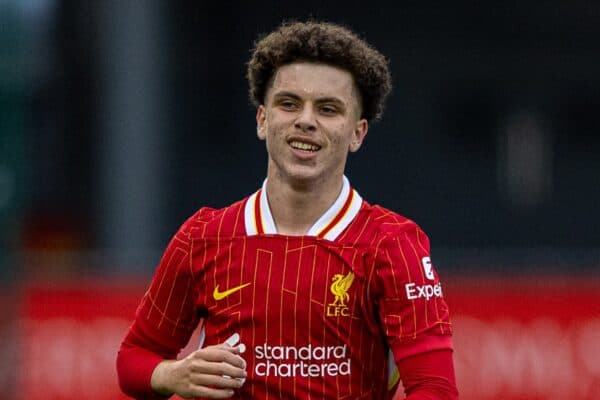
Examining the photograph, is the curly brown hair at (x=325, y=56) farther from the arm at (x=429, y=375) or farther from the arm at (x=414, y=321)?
the arm at (x=429, y=375)

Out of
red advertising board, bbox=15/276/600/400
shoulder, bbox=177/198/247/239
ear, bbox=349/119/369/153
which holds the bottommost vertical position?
red advertising board, bbox=15/276/600/400

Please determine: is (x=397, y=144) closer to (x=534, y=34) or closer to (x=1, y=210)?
(x=534, y=34)

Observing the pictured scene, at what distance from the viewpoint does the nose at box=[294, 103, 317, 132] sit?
375 centimetres

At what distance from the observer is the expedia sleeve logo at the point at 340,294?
368 centimetres

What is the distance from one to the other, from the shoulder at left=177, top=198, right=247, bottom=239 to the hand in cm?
35

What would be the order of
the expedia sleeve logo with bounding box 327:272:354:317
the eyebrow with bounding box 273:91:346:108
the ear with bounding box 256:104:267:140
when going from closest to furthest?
the expedia sleeve logo with bounding box 327:272:354:317, the eyebrow with bounding box 273:91:346:108, the ear with bounding box 256:104:267:140

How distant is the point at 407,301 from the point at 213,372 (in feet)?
1.76

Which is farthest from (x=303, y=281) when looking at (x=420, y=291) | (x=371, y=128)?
(x=371, y=128)

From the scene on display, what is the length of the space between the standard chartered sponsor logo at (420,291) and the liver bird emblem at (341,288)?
0.16 m

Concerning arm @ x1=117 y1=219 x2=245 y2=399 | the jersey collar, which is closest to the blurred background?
arm @ x1=117 y1=219 x2=245 y2=399

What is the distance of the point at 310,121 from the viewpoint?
12.3 feet

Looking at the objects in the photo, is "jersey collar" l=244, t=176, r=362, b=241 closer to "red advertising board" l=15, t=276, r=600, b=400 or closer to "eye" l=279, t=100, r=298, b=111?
"eye" l=279, t=100, r=298, b=111

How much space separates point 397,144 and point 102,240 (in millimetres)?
3442

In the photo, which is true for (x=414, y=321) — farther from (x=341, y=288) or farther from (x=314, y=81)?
(x=314, y=81)
